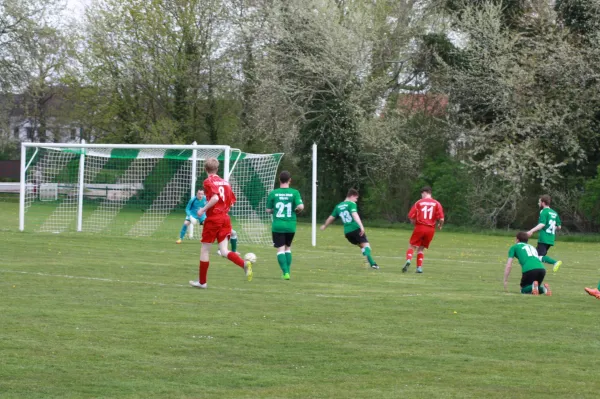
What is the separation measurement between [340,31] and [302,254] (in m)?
22.6

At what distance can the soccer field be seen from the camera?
751 cm

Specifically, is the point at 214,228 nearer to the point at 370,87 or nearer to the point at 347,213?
the point at 347,213

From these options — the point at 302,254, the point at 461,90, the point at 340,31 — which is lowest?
the point at 302,254

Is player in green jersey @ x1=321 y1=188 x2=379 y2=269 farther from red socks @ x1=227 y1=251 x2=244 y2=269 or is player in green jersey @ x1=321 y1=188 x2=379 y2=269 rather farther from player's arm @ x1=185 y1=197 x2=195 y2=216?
player's arm @ x1=185 y1=197 x2=195 y2=216

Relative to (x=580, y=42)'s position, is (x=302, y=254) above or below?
below

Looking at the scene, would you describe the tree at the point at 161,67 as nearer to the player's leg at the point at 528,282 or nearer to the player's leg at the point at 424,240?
the player's leg at the point at 424,240

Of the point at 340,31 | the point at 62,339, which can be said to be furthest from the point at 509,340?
the point at 340,31

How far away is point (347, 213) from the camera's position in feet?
62.8

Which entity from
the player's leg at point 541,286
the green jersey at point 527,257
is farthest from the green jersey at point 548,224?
the green jersey at point 527,257

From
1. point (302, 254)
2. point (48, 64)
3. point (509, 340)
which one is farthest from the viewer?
point (48, 64)

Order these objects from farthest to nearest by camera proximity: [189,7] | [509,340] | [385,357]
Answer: [189,7] → [509,340] → [385,357]

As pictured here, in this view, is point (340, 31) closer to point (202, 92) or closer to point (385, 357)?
point (202, 92)

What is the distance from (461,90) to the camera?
40875 millimetres

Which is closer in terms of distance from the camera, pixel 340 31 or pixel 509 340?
pixel 509 340
